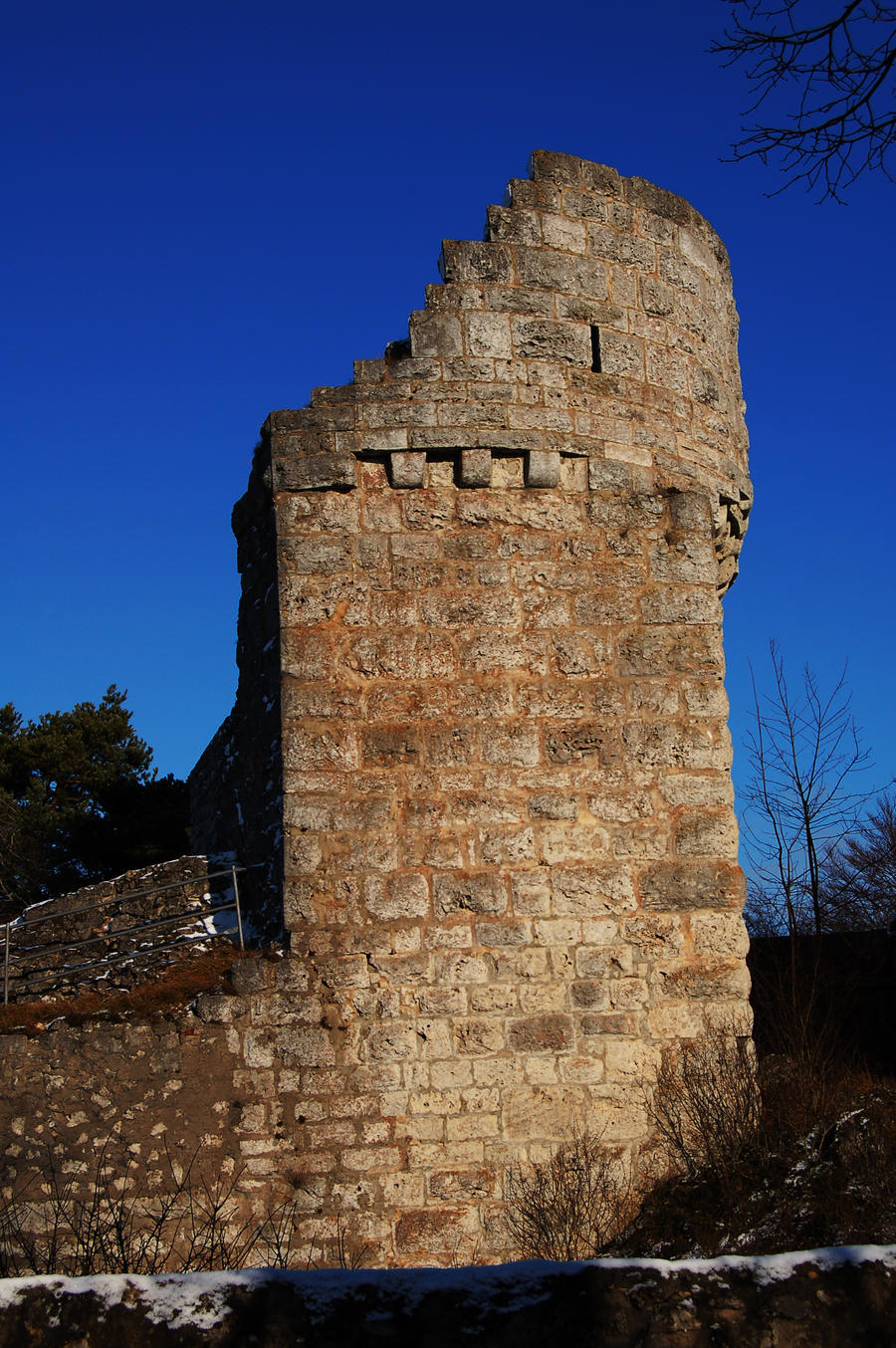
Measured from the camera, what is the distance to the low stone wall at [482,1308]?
236 centimetres

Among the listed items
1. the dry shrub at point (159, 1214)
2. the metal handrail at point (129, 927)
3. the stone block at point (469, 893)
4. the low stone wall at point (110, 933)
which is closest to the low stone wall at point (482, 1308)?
the dry shrub at point (159, 1214)

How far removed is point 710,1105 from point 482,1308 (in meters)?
3.53

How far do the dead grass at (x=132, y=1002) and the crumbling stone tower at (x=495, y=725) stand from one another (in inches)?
18.1

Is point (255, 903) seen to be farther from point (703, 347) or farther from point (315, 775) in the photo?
point (703, 347)

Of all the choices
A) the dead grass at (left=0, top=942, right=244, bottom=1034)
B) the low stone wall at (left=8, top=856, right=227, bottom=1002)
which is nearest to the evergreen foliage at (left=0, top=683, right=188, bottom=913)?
the low stone wall at (left=8, top=856, right=227, bottom=1002)

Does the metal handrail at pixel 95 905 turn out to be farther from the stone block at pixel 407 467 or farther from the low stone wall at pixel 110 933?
the stone block at pixel 407 467

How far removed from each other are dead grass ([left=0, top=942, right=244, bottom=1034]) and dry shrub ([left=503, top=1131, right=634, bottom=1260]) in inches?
69.6

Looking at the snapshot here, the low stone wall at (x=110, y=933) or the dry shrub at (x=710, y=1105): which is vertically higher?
the low stone wall at (x=110, y=933)

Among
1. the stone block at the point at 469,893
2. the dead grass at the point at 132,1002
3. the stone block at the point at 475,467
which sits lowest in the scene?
the dead grass at the point at 132,1002

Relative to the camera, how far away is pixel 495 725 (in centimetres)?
605

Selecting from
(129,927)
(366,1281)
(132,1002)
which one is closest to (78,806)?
(129,927)

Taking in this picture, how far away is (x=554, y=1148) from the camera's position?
5566mm

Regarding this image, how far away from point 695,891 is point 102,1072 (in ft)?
10.2

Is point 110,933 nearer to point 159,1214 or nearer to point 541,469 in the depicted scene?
point 159,1214
